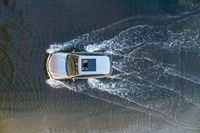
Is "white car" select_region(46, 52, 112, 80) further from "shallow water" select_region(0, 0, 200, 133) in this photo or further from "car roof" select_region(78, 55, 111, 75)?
"shallow water" select_region(0, 0, 200, 133)

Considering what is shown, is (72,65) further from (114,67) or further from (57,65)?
(114,67)

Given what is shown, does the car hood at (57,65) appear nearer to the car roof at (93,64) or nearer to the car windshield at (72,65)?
the car windshield at (72,65)

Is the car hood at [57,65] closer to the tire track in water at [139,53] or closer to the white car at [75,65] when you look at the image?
the white car at [75,65]

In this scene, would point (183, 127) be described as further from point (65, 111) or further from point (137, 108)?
point (65, 111)

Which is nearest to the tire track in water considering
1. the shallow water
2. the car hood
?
the shallow water

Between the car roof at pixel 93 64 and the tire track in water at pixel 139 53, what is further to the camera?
the tire track in water at pixel 139 53

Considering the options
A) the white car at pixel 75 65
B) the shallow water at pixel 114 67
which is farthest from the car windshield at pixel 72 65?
the shallow water at pixel 114 67
